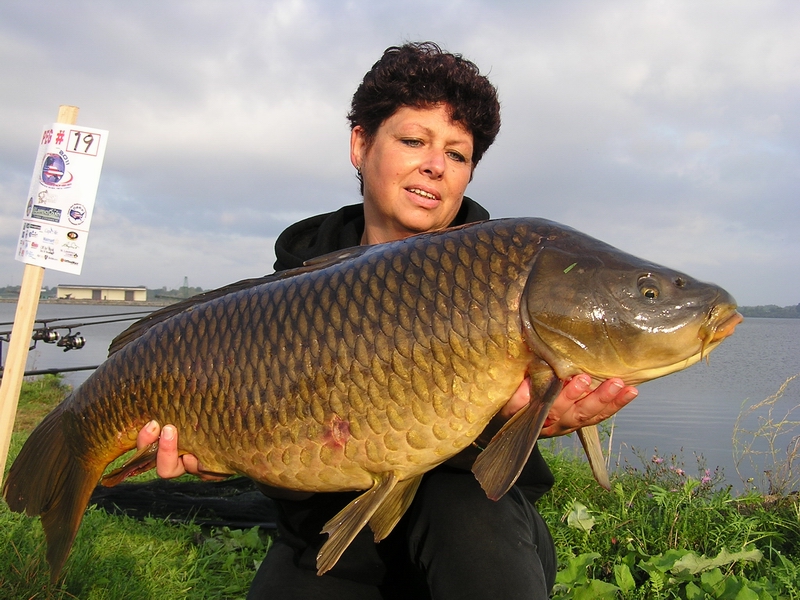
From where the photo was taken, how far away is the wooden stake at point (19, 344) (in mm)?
2336

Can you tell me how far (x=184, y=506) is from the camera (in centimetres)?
302

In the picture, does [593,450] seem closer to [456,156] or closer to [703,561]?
[703,561]

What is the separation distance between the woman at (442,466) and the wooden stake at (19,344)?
0.99 meters

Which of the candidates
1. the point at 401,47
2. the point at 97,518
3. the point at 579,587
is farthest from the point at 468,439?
the point at 97,518

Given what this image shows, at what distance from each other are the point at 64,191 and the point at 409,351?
192 centimetres

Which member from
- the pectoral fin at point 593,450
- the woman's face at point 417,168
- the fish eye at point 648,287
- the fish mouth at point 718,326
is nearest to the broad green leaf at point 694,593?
the pectoral fin at point 593,450

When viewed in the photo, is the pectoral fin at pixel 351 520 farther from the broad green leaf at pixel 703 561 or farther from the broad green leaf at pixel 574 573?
the broad green leaf at pixel 703 561

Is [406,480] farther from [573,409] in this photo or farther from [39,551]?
[39,551]

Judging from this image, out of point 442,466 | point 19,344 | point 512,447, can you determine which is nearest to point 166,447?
point 442,466

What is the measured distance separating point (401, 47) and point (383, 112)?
295 mm

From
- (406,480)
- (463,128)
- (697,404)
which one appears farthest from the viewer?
(697,404)

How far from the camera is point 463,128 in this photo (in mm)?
2217

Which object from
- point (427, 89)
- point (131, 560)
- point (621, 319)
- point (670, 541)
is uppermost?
point (427, 89)

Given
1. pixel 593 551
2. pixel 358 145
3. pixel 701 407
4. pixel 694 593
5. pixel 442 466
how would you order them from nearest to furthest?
pixel 442 466, pixel 694 593, pixel 358 145, pixel 593 551, pixel 701 407
